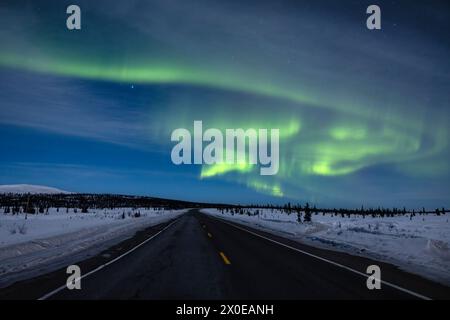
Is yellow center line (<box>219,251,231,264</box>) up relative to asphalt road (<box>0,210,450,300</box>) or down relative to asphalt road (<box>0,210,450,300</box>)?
down

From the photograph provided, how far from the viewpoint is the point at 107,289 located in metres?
7.00

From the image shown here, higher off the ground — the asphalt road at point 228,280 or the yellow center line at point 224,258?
the asphalt road at point 228,280

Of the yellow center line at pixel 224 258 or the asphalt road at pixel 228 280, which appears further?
the yellow center line at pixel 224 258

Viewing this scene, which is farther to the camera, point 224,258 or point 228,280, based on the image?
point 224,258

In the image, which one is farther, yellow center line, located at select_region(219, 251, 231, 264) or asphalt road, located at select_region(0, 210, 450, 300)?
yellow center line, located at select_region(219, 251, 231, 264)

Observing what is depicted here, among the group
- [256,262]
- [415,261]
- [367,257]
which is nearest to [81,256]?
[256,262]

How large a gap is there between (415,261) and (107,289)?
9677 mm

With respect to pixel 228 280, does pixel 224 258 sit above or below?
below
